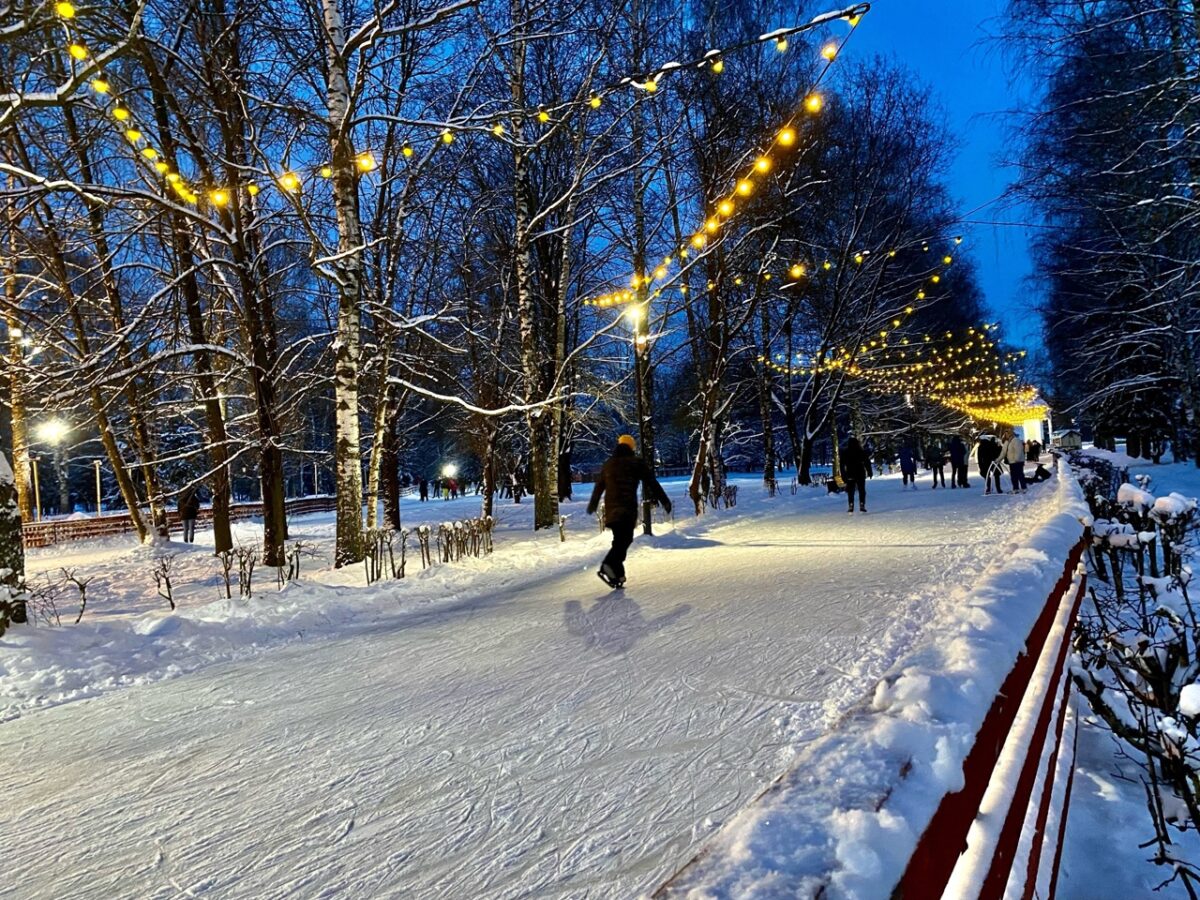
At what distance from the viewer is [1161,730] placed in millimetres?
3299

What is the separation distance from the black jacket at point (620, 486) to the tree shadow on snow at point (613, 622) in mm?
1012

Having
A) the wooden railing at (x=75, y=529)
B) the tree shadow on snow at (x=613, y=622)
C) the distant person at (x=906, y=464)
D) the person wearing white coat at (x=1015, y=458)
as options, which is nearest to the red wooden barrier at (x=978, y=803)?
the tree shadow on snow at (x=613, y=622)

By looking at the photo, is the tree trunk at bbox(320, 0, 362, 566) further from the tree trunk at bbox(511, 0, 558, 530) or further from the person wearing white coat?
the person wearing white coat

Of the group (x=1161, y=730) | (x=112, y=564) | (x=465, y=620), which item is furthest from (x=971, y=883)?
(x=112, y=564)

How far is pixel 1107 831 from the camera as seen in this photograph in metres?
3.55

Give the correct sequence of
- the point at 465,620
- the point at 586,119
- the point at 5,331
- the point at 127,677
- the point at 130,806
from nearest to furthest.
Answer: the point at 130,806, the point at 127,677, the point at 465,620, the point at 5,331, the point at 586,119

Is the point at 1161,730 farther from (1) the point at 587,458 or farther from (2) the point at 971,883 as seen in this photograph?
(1) the point at 587,458

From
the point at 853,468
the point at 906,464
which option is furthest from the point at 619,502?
the point at 906,464

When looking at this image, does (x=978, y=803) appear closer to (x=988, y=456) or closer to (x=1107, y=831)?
(x=1107, y=831)

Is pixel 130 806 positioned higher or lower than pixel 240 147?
lower

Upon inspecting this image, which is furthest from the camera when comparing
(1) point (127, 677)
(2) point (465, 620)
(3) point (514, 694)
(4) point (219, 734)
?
(2) point (465, 620)

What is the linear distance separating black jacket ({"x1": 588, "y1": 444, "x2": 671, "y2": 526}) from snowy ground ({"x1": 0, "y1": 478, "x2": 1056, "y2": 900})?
37.2 inches

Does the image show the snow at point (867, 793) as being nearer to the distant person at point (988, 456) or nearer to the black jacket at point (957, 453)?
the distant person at point (988, 456)

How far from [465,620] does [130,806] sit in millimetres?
A: 3747
